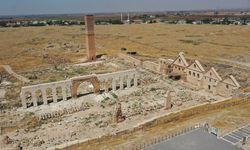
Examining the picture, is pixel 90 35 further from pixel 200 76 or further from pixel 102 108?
pixel 102 108

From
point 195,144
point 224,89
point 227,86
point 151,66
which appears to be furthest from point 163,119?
point 151,66

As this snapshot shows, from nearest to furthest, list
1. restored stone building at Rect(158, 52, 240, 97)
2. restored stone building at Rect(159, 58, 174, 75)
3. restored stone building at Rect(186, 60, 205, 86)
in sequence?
restored stone building at Rect(158, 52, 240, 97)
restored stone building at Rect(186, 60, 205, 86)
restored stone building at Rect(159, 58, 174, 75)

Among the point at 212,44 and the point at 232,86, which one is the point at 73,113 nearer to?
the point at 232,86

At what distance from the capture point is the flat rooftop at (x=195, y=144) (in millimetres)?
17766

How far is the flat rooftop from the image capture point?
58.3ft

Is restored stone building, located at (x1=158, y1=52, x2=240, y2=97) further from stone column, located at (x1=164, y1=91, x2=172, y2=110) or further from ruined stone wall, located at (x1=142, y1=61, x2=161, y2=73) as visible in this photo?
stone column, located at (x1=164, y1=91, x2=172, y2=110)

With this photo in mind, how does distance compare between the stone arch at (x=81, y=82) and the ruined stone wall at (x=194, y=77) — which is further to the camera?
the ruined stone wall at (x=194, y=77)

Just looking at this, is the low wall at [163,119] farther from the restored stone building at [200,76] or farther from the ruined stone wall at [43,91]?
the ruined stone wall at [43,91]

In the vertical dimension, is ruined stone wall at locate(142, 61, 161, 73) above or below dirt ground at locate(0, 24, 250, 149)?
above

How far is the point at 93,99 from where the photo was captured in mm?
34156

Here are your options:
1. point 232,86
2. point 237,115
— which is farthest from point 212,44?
point 237,115

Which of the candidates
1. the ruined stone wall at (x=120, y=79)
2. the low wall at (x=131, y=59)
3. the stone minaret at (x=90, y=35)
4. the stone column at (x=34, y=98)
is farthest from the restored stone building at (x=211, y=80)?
the stone minaret at (x=90, y=35)

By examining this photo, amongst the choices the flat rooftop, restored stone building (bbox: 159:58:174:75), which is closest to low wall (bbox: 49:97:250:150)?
the flat rooftop

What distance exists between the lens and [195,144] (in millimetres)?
18188
